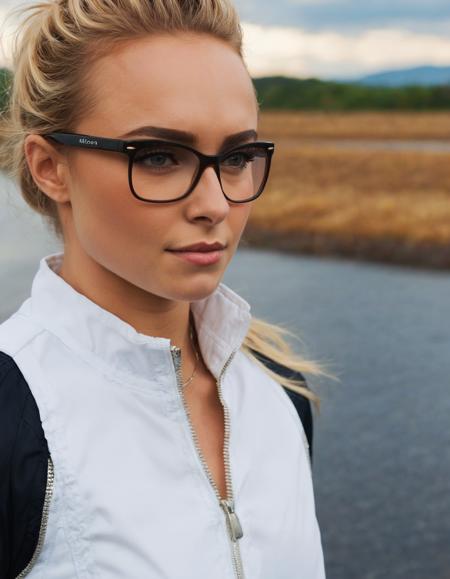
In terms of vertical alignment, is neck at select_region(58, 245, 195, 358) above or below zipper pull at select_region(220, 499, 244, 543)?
above

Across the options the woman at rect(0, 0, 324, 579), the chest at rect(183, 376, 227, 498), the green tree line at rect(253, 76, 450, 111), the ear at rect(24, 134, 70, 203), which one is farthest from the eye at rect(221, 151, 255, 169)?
the green tree line at rect(253, 76, 450, 111)

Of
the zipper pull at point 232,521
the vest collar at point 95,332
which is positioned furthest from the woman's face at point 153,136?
the zipper pull at point 232,521

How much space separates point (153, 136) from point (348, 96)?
65164 millimetres

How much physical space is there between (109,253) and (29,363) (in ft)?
0.80

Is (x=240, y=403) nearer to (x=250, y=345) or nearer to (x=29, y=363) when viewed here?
(x=250, y=345)

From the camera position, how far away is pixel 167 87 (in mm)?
1357

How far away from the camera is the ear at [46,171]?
4.95 ft

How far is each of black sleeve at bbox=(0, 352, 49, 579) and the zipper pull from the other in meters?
0.39

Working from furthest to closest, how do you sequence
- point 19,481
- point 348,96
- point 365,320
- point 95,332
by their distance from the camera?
point 348,96 → point 365,320 → point 95,332 → point 19,481

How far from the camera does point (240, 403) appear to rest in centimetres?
179

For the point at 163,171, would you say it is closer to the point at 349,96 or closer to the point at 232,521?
the point at 232,521

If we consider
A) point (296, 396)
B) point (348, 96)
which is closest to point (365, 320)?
point (296, 396)

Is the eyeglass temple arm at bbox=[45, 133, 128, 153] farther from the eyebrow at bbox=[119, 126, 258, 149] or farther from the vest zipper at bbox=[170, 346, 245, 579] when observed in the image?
the vest zipper at bbox=[170, 346, 245, 579]

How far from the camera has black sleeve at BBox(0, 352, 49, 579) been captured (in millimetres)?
1320
